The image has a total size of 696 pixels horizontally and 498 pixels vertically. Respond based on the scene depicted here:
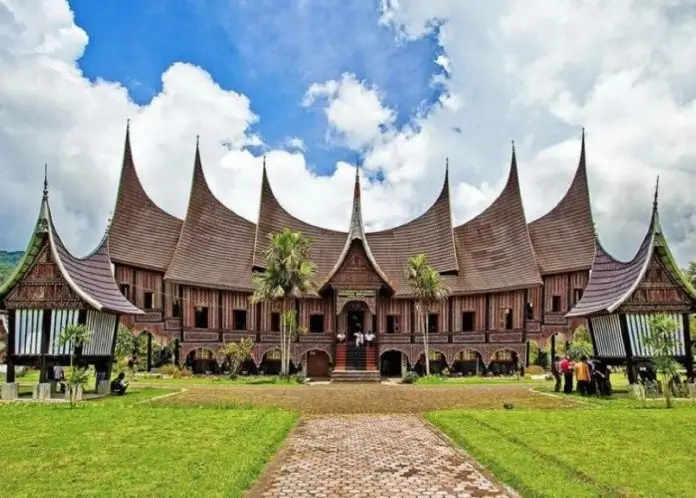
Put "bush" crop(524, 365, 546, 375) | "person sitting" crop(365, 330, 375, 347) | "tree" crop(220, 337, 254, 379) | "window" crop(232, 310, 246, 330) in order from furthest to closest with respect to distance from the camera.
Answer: "window" crop(232, 310, 246, 330) < "person sitting" crop(365, 330, 375, 347) < "bush" crop(524, 365, 546, 375) < "tree" crop(220, 337, 254, 379)

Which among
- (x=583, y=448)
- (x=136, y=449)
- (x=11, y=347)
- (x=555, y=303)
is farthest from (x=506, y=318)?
(x=136, y=449)

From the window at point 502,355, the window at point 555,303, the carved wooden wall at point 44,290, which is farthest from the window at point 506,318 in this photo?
the carved wooden wall at point 44,290

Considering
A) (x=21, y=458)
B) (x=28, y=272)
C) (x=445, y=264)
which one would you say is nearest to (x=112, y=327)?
(x=28, y=272)

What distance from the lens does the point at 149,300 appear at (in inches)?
1326

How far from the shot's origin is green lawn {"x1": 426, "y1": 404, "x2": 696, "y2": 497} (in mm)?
7594

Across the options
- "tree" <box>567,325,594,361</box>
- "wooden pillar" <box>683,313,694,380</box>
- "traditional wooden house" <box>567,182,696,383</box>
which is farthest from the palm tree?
"wooden pillar" <box>683,313,694,380</box>

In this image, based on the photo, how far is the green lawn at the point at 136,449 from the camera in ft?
24.9

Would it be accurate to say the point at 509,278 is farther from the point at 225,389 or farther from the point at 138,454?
the point at 138,454

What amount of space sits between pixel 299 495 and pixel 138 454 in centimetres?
327

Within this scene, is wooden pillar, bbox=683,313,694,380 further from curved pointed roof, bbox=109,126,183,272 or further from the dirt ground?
curved pointed roof, bbox=109,126,183,272

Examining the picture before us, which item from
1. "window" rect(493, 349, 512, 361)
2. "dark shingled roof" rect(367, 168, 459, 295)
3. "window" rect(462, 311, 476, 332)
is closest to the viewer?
"window" rect(493, 349, 512, 361)

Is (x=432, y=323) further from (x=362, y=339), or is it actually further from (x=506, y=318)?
(x=362, y=339)

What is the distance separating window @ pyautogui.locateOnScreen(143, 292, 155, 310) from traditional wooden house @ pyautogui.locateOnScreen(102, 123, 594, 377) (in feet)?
0.27

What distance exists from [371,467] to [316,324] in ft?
92.3
